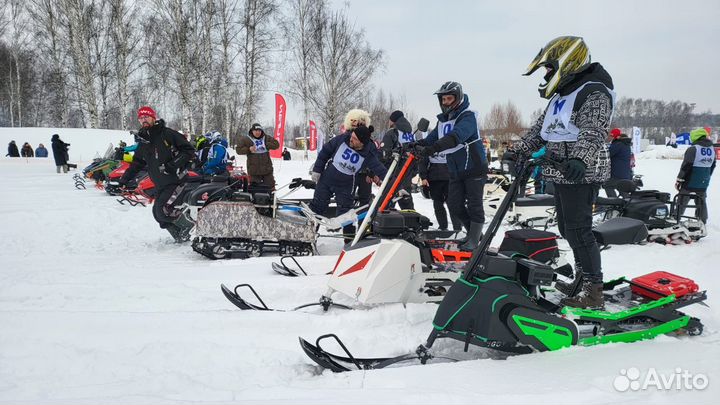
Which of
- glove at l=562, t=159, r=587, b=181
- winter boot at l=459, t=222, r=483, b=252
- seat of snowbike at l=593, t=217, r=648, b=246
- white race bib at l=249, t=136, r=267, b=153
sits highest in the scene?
white race bib at l=249, t=136, r=267, b=153

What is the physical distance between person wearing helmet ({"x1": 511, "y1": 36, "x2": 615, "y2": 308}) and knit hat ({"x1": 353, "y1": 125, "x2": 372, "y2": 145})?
208cm

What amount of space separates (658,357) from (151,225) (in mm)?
7412

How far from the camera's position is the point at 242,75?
21578mm

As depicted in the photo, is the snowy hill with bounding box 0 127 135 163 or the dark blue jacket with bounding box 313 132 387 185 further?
the snowy hill with bounding box 0 127 135 163

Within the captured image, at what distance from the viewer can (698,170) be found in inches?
253

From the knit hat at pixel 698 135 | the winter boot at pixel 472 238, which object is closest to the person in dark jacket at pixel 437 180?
the winter boot at pixel 472 238

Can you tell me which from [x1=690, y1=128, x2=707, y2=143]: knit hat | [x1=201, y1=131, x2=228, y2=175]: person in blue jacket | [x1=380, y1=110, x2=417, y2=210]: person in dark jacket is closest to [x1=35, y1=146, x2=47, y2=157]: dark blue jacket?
[x1=201, y1=131, x2=228, y2=175]: person in blue jacket

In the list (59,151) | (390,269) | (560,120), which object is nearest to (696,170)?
(560,120)

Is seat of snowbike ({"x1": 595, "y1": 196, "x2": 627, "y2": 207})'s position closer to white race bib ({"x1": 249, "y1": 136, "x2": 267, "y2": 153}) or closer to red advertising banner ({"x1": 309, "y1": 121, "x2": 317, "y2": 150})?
white race bib ({"x1": 249, "y1": 136, "x2": 267, "y2": 153})

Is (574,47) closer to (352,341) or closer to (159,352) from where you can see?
(352,341)

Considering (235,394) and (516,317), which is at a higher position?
(516,317)

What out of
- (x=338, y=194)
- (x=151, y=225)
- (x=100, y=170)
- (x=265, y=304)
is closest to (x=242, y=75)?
(x=100, y=170)

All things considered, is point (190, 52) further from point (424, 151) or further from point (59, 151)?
point (424, 151)

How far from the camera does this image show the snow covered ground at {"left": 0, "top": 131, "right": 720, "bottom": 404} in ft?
6.51
